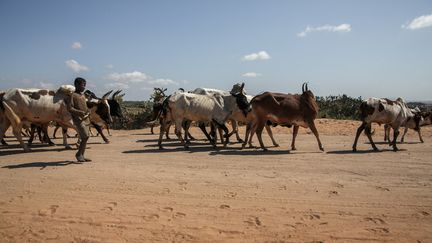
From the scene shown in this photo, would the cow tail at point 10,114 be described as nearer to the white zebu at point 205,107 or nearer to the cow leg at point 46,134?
the cow leg at point 46,134

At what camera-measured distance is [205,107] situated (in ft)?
41.8

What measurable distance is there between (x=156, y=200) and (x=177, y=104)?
22.3 feet

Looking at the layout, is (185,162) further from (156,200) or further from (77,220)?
(77,220)

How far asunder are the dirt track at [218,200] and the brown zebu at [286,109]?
2.30 m

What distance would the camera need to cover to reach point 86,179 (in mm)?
7234

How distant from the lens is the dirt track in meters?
4.61

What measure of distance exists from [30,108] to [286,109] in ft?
27.9

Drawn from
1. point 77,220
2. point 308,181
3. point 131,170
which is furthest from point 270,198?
point 131,170

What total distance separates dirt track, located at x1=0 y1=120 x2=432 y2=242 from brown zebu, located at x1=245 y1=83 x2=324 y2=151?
2.30 m

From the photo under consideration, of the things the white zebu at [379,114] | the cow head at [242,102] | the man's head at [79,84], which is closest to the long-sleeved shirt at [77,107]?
the man's head at [79,84]

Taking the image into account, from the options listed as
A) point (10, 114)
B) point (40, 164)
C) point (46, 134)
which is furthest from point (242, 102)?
point (10, 114)

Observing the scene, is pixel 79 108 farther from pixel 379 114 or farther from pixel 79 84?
pixel 379 114

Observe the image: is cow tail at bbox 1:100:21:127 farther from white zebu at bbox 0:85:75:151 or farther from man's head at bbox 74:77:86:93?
man's head at bbox 74:77:86:93

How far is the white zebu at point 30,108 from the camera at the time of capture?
1132 cm
